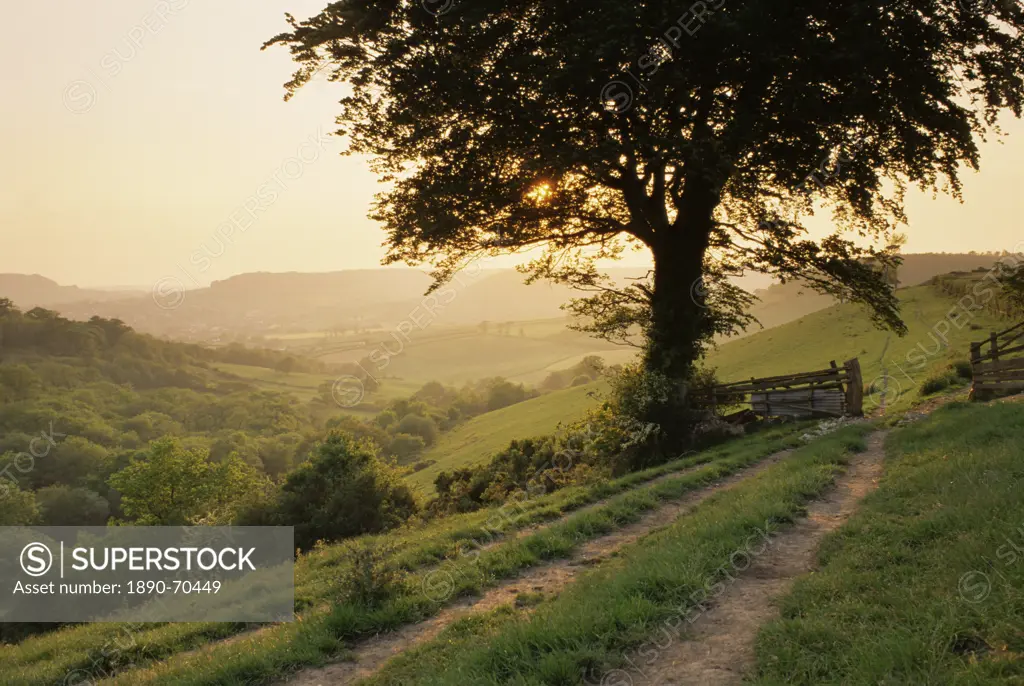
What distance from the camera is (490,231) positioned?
2011 centimetres

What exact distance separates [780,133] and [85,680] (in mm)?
18879

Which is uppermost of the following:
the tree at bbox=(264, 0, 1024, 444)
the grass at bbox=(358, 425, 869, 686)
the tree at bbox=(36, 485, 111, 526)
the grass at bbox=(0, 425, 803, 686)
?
the tree at bbox=(264, 0, 1024, 444)

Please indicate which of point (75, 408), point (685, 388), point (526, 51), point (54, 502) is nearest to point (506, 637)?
point (526, 51)

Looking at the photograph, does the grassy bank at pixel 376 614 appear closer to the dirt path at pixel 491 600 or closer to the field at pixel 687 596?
the field at pixel 687 596

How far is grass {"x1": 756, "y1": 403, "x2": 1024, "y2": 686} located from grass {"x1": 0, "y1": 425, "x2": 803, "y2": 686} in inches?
178

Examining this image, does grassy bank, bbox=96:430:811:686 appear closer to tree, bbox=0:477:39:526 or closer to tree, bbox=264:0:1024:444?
tree, bbox=264:0:1024:444

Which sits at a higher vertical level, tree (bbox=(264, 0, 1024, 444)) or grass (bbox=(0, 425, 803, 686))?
tree (bbox=(264, 0, 1024, 444))

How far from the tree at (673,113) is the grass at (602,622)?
1001 centimetres

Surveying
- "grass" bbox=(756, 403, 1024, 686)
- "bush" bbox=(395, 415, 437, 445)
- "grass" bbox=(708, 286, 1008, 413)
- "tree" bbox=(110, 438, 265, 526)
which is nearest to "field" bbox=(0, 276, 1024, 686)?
"grass" bbox=(756, 403, 1024, 686)

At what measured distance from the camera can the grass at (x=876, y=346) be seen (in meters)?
31.8

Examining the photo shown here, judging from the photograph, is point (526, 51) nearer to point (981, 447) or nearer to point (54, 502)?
point (981, 447)

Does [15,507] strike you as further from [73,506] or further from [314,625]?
[314,625]

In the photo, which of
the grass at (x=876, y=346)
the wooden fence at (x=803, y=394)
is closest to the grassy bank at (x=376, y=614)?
the wooden fence at (x=803, y=394)

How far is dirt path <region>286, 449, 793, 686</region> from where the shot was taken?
22.7 feet
